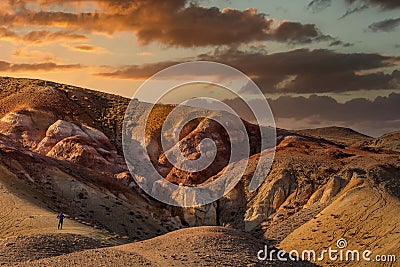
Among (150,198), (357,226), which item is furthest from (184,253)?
(150,198)

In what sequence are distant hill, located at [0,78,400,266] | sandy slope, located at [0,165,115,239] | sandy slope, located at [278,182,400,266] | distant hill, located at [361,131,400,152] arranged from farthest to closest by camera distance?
distant hill, located at [361,131,400,152] → sandy slope, located at [0,165,115,239] → sandy slope, located at [278,182,400,266] → distant hill, located at [0,78,400,266]

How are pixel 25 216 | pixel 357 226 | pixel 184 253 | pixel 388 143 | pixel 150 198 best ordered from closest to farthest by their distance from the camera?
pixel 184 253
pixel 357 226
pixel 25 216
pixel 150 198
pixel 388 143

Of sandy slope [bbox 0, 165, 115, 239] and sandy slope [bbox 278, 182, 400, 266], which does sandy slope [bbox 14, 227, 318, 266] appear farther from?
sandy slope [bbox 0, 165, 115, 239]

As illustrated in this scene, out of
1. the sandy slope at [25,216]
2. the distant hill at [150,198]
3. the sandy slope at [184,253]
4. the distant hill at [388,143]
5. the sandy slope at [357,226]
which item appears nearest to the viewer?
the sandy slope at [184,253]

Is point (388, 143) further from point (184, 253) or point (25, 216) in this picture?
point (184, 253)

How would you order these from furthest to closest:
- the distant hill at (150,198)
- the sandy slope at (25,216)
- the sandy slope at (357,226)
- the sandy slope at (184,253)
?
the sandy slope at (25,216)
the sandy slope at (357,226)
the distant hill at (150,198)
the sandy slope at (184,253)

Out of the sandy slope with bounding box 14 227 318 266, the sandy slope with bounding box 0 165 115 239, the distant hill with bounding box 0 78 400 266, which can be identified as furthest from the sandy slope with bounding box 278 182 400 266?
the sandy slope with bounding box 0 165 115 239

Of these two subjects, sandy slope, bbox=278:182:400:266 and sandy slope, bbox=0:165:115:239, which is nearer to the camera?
sandy slope, bbox=278:182:400:266

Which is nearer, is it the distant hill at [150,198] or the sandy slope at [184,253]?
the sandy slope at [184,253]

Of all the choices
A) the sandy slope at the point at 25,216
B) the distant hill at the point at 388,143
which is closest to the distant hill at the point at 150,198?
the sandy slope at the point at 25,216

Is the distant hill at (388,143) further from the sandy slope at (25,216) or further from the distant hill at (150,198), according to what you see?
the sandy slope at (25,216)

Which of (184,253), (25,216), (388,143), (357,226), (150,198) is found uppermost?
(184,253)

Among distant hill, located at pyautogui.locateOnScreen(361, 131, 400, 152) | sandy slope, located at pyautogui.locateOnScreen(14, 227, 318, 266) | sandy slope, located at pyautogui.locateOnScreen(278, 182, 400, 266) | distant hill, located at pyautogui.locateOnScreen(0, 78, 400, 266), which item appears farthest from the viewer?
distant hill, located at pyautogui.locateOnScreen(361, 131, 400, 152)

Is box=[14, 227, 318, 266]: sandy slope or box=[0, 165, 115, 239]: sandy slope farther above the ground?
box=[14, 227, 318, 266]: sandy slope
